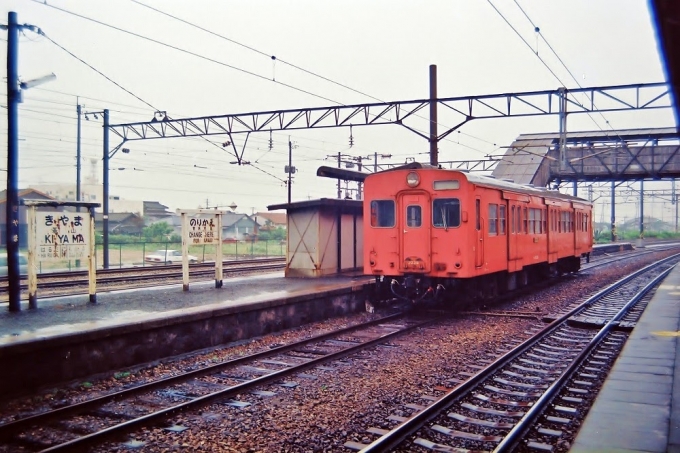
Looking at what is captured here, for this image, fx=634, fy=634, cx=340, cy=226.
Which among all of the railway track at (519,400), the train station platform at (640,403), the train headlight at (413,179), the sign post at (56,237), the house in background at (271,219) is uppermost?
the house in background at (271,219)

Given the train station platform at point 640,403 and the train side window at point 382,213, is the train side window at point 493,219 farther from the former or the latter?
the train station platform at point 640,403

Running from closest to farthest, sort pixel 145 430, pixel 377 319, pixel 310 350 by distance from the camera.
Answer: pixel 145 430 < pixel 310 350 < pixel 377 319

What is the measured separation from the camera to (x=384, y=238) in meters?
14.1

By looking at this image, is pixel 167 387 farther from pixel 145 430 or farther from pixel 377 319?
pixel 377 319

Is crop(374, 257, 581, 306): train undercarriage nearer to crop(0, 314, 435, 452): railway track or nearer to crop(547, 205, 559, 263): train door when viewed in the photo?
crop(0, 314, 435, 452): railway track

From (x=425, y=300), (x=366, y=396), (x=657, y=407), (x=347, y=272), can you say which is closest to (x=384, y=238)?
(x=425, y=300)

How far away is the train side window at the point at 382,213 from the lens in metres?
14.1

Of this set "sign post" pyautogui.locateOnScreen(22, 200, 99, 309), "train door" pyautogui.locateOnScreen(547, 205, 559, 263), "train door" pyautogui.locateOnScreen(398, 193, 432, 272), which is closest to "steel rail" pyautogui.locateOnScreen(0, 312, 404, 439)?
"train door" pyautogui.locateOnScreen(398, 193, 432, 272)

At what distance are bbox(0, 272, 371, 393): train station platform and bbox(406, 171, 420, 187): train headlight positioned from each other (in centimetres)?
271

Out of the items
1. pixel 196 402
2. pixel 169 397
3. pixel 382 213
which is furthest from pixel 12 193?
pixel 382 213

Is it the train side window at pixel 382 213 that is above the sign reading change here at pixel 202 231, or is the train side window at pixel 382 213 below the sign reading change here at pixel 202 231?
above

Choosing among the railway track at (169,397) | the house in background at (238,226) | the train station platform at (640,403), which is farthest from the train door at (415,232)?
the house in background at (238,226)

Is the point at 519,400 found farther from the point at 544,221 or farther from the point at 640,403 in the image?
the point at 544,221

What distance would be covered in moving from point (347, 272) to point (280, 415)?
38.8ft
